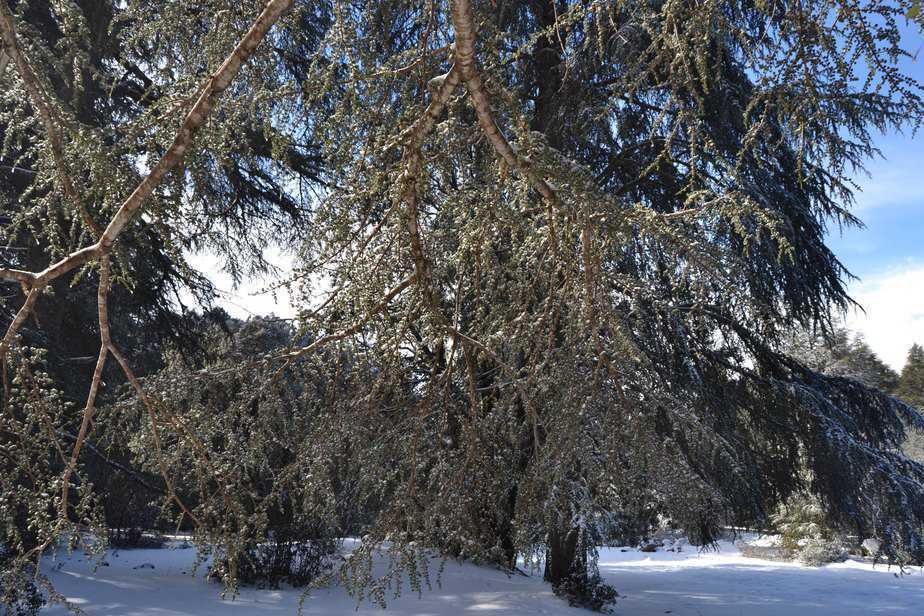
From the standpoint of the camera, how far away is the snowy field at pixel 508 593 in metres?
6.02

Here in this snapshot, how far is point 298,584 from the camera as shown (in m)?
7.48

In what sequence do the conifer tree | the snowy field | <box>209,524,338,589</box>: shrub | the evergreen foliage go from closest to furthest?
the evergreen foliage → the snowy field → <box>209,524,338,589</box>: shrub → the conifer tree

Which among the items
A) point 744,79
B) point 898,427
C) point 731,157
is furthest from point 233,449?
point 898,427

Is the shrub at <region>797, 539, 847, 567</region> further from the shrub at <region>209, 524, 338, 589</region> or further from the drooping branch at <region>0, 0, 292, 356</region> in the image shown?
the drooping branch at <region>0, 0, 292, 356</region>

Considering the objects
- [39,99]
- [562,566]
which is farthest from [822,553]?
[39,99]

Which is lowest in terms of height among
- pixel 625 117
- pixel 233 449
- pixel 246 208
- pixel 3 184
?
pixel 233 449

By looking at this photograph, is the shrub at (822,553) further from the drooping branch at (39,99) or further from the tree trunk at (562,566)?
the drooping branch at (39,99)

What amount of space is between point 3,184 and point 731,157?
17.3 feet

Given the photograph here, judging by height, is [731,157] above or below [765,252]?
above

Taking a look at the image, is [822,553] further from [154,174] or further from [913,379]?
[913,379]

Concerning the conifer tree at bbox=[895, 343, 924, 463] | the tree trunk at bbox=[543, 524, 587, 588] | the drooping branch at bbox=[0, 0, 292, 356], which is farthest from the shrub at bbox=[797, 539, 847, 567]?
the drooping branch at bbox=[0, 0, 292, 356]

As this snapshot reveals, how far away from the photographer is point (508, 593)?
6.64 metres

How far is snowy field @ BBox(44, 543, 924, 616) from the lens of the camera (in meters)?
6.02

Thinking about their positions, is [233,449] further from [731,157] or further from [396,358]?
[731,157]
